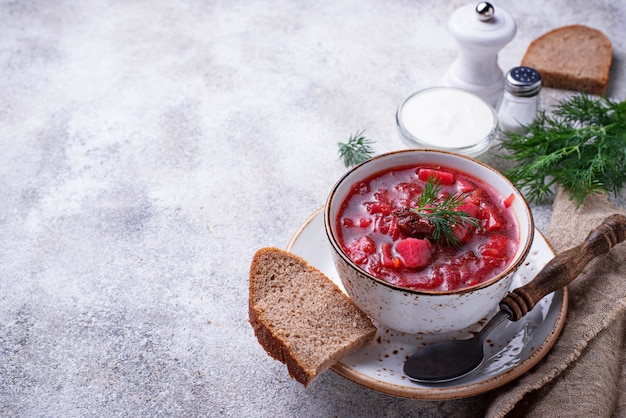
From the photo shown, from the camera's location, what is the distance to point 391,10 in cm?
444

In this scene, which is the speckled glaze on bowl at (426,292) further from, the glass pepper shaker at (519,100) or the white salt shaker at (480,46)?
the white salt shaker at (480,46)

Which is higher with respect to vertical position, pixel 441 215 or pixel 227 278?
pixel 441 215

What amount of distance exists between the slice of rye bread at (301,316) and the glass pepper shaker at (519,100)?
1.51 metres

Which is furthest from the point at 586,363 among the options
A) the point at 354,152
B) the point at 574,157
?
the point at 354,152

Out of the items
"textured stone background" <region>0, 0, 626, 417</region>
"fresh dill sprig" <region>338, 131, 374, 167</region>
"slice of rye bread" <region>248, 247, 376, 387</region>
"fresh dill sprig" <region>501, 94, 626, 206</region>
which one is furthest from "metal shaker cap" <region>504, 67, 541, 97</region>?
"slice of rye bread" <region>248, 247, 376, 387</region>

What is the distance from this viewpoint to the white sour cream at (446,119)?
324cm

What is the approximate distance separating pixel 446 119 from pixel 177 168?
4.49 feet

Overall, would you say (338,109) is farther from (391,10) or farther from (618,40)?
(618,40)

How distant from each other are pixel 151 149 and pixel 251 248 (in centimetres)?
89

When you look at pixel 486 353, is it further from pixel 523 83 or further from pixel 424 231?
pixel 523 83

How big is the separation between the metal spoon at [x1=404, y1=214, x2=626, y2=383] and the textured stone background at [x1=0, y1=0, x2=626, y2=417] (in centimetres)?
25

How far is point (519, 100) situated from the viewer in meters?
3.36

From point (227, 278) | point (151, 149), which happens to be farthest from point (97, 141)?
point (227, 278)

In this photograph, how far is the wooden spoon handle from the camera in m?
2.32
